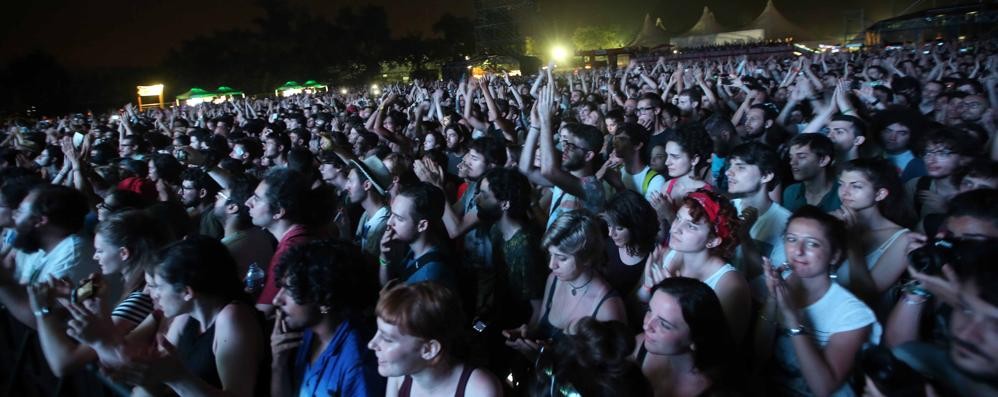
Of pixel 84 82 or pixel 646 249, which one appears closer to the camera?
pixel 646 249

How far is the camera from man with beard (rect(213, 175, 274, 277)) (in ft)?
11.7

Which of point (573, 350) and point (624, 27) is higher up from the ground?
point (624, 27)

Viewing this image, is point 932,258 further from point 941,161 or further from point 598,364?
point 941,161

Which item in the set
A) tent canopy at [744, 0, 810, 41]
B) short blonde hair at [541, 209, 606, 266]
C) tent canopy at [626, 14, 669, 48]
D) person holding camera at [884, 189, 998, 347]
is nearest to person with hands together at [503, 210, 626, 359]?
short blonde hair at [541, 209, 606, 266]

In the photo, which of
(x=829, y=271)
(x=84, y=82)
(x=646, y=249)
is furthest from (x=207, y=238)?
(x=84, y=82)

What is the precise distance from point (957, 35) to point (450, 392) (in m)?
45.5

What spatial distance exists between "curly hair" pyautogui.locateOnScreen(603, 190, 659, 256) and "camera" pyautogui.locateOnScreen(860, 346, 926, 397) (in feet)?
5.57

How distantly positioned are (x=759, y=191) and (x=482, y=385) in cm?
247

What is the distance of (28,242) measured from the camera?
349 cm

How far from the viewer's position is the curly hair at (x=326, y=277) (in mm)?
2336

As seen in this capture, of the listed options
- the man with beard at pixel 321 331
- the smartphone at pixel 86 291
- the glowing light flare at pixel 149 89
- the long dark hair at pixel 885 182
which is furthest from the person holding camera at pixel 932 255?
the glowing light flare at pixel 149 89

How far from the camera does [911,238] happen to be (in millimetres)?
2789

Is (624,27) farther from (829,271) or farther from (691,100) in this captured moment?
(829,271)

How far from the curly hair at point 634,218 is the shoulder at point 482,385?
135 centimetres
